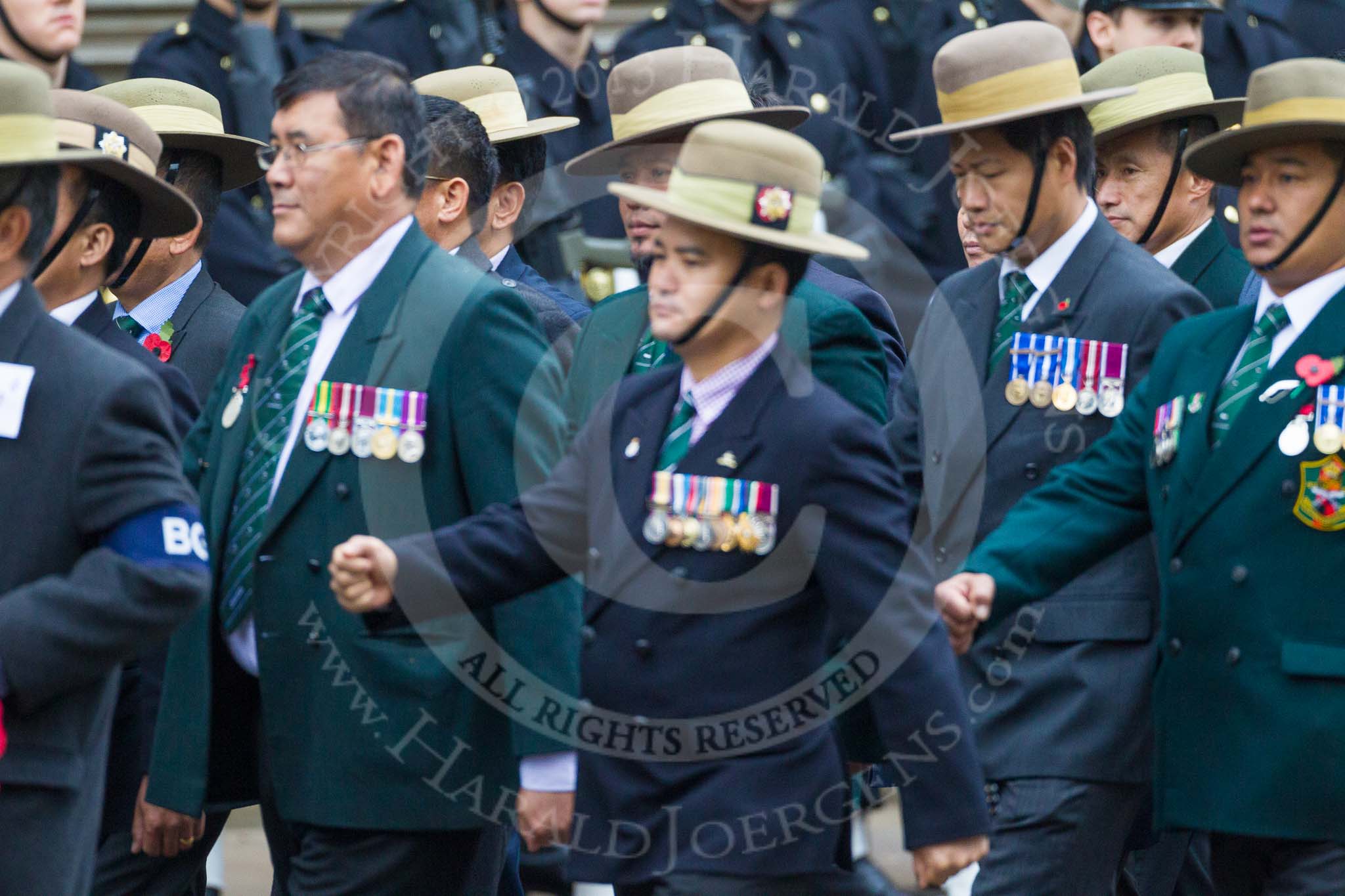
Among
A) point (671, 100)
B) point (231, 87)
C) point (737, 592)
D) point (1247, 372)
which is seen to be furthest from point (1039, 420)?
point (231, 87)

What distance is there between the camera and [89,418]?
3971 millimetres

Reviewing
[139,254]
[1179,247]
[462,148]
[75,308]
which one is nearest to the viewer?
[75,308]

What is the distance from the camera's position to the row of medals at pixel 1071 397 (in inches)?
203

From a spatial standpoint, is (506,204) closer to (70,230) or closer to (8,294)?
(70,230)

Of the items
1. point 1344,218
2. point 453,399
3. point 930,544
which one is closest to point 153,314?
point 453,399

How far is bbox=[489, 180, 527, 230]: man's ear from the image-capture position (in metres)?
6.62

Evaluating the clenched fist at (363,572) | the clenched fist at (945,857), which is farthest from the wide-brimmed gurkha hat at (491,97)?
the clenched fist at (945,857)

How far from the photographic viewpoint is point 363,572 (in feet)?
13.6

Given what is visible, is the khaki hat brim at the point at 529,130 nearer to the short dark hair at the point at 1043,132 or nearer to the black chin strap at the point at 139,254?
the black chin strap at the point at 139,254

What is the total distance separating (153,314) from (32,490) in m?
2.15

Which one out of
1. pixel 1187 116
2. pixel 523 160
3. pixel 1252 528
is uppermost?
pixel 1187 116

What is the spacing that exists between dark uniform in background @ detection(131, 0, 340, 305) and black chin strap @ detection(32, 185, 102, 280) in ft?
11.9

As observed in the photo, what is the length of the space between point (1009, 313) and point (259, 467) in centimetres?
178

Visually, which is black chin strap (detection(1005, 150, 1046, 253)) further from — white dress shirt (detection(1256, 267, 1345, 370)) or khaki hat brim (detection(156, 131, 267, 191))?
khaki hat brim (detection(156, 131, 267, 191))
